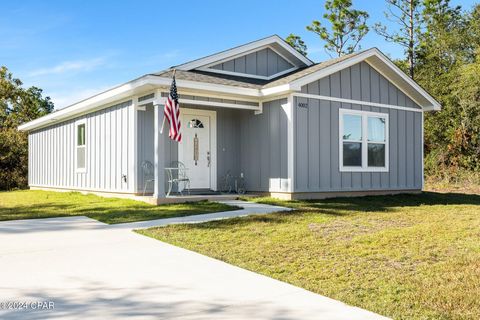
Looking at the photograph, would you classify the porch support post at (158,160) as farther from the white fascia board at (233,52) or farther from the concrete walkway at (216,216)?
the white fascia board at (233,52)

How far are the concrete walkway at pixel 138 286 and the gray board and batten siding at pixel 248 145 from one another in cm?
509

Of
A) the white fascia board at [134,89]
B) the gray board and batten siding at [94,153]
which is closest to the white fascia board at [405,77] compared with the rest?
the white fascia board at [134,89]

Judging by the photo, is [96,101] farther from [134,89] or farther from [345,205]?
[345,205]

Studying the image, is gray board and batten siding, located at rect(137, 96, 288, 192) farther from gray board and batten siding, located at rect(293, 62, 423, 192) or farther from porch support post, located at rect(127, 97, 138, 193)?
gray board and batten siding, located at rect(293, 62, 423, 192)

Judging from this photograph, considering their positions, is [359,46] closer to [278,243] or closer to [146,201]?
[146,201]

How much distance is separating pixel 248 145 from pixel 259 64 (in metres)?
2.92

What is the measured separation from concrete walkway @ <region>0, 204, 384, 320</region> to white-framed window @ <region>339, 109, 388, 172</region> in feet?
22.0

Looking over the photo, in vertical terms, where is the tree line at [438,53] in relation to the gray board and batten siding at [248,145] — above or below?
above

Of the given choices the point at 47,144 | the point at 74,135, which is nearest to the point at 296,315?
the point at 74,135

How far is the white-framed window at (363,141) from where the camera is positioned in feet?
37.6

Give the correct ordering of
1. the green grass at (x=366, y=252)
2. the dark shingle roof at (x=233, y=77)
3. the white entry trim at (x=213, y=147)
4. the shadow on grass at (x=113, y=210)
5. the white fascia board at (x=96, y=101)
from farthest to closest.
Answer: the white entry trim at (x=213, y=147) → the dark shingle roof at (x=233, y=77) → the white fascia board at (x=96, y=101) → the shadow on grass at (x=113, y=210) → the green grass at (x=366, y=252)

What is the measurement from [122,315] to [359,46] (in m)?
28.1

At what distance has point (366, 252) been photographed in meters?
5.34

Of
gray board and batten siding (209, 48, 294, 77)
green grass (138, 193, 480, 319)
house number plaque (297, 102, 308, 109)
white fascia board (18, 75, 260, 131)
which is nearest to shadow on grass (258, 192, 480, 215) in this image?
green grass (138, 193, 480, 319)
